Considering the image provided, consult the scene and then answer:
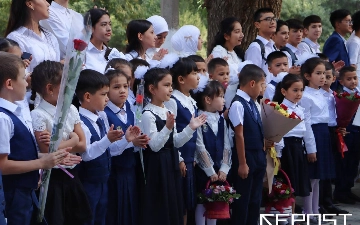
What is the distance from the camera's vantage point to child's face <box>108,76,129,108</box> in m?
6.19

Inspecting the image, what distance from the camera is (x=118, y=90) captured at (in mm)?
6207

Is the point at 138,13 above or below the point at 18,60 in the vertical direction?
above

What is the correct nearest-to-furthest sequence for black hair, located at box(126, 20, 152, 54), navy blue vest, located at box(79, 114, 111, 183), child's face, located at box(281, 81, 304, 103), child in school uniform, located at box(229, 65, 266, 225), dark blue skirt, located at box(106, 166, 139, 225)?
navy blue vest, located at box(79, 114, 111, 183)
dark blue skirt, located at box(106, 166, 139, 225)
child in school uniform, located at box(229, 65, 266, 225)
black hair, located at box(126, 20, 152, 54)
child's face, located at box(281, 81, 304, 103)

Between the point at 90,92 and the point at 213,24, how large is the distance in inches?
210

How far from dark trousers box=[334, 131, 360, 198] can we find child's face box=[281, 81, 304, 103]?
Result: 1.84 meters

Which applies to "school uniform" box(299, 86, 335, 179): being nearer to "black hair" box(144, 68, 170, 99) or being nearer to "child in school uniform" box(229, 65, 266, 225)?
"child in school uniform" box(229, 65, 266, 225)

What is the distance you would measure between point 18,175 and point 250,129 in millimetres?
3008

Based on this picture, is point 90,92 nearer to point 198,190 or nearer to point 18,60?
point 18,60

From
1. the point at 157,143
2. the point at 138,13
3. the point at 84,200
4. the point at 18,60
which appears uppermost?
the point at 138,13

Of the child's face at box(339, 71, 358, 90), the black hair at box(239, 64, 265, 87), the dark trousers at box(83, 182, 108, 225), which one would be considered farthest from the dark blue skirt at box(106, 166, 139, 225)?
the child's face at box(339, 71, 358, 90)

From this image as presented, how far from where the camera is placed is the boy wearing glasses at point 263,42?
28.8 ft

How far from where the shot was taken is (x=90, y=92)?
5758 mm

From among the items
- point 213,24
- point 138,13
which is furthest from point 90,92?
point 138,13

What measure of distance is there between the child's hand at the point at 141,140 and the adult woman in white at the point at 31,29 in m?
0.89
